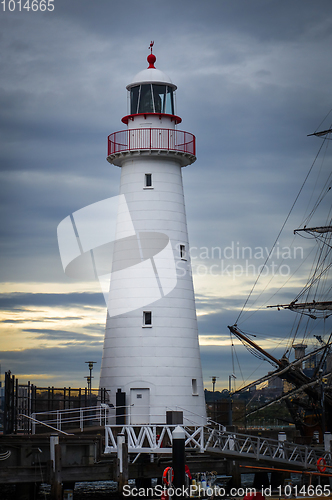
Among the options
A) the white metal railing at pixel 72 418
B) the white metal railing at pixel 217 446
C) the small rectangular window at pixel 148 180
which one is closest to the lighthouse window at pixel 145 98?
the small rectangular window at pixel 148 180

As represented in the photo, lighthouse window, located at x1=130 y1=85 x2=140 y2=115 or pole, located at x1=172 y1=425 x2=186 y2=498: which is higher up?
lighthouse window, located at x1=130 y1=85 x2=140 y2=115

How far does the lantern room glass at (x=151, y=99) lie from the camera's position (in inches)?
1515

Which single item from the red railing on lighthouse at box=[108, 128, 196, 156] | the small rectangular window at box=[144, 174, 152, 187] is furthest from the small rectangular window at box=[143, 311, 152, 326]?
the red railing on lighthouse at box=[108, 128, 196, 156]

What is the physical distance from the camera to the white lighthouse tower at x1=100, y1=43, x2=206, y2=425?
3547 centimetres

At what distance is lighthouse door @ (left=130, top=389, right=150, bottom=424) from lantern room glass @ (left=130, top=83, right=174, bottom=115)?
588 inches

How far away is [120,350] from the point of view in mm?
36125

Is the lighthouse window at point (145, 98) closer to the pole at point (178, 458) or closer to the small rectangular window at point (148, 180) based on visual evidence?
the small rectangular window at point (148, 180)

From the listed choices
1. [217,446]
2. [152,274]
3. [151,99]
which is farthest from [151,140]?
[217,446]

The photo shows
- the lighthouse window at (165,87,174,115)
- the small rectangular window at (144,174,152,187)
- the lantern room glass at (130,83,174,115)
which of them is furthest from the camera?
the lighthouse window at (165,87,174,115)

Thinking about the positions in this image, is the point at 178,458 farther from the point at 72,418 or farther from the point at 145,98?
the point at 145,98

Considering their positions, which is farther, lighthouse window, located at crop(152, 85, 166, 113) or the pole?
lighthouse window, located at crop(152, 85, 166, 113)

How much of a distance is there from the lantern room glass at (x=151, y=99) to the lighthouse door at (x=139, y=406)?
14947 millimetres

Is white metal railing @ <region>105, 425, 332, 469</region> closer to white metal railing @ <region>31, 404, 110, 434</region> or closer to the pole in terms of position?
white metal railing @ <region>31, 404, 110, 434</region>

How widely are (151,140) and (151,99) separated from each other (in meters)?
2.57
